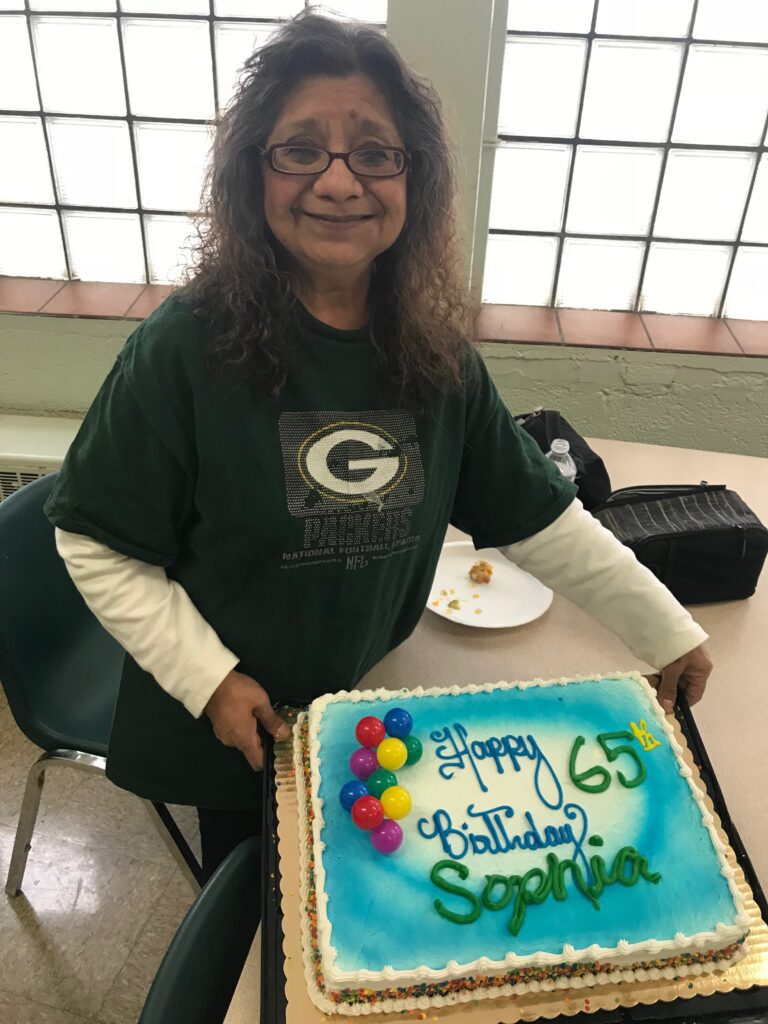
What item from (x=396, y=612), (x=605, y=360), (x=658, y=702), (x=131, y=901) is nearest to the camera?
(x=658, y=702)

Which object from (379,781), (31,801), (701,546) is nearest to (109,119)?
(31,801)

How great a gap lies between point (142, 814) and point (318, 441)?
1.28 metres

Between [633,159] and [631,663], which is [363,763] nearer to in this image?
[631,663]

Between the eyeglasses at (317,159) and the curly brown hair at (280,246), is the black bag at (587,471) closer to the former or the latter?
the curly brown hair at (280,246)

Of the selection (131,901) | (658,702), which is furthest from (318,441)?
(131,901)

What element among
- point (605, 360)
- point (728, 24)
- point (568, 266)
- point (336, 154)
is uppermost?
point (728, 24)

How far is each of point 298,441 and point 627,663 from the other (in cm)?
65

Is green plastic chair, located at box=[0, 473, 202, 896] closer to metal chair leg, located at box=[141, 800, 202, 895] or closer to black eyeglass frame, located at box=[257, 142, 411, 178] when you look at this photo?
metal chair leg, located at box=[141, 800, 202, 895]

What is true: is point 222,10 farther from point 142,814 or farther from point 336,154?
point 142,814

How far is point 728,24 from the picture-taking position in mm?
1787

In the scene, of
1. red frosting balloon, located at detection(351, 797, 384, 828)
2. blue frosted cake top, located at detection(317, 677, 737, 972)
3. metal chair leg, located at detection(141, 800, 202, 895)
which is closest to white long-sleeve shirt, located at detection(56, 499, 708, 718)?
blue frosted cake top, located at detection(317, 677, 737, 972)

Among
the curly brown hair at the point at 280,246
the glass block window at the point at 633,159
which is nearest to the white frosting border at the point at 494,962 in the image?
the curly brown hair at the point at 280,246

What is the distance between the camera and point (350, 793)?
756 millimetres

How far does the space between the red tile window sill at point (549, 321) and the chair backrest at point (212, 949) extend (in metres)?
1.47
